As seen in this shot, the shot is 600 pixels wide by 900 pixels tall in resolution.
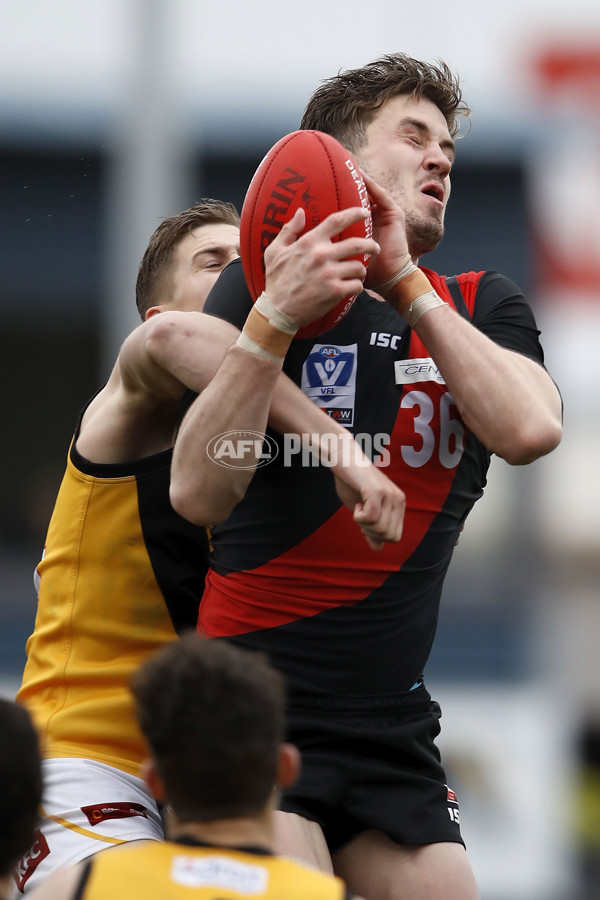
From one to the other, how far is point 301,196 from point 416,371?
0.65m

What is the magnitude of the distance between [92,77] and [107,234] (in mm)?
2005

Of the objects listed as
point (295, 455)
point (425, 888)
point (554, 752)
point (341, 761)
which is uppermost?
point (295, 455)

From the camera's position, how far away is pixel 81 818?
3.89m

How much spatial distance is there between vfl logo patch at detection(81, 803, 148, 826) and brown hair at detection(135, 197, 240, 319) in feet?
6.00

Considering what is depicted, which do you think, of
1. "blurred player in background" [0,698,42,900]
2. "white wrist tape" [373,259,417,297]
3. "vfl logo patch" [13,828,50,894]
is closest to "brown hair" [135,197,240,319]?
"white wrist tape" [373,259,417,297]

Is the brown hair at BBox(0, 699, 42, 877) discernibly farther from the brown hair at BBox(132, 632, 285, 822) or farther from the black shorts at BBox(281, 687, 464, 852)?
the black shorts at BBox(281, 687, 464, 852)

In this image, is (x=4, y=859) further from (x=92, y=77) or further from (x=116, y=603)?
(x=92, y=77)

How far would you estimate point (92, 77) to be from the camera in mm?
15531

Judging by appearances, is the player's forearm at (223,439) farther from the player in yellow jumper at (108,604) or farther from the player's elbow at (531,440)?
the player's elbow at (531,440)

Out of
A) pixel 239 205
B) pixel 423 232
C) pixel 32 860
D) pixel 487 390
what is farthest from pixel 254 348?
pixel 239 205

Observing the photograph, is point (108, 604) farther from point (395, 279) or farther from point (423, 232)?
point (423, 232)

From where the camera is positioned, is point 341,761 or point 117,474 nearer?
point 341,761

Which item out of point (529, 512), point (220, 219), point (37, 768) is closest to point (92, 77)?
point (529, 512)

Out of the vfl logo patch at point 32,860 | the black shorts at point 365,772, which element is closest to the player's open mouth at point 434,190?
the black shorts at point 365,772
